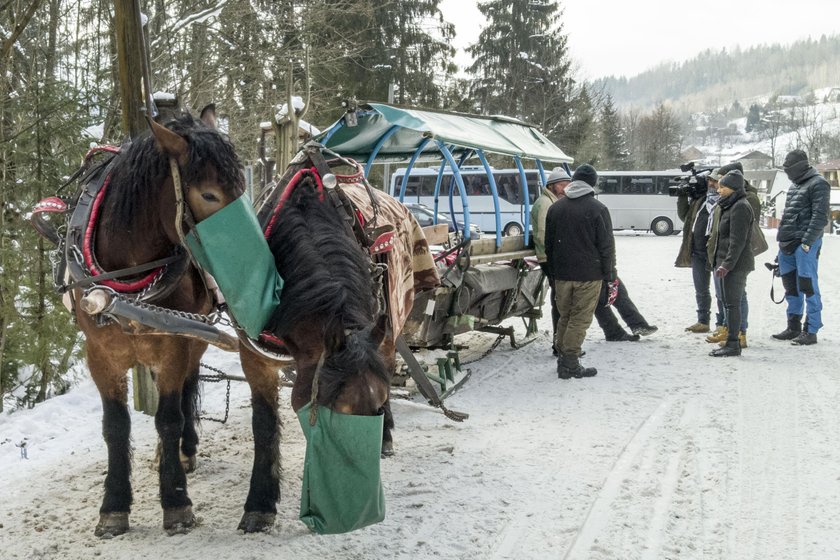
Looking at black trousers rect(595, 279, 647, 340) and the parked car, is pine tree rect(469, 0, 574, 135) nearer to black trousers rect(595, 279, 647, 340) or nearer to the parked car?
the parked car

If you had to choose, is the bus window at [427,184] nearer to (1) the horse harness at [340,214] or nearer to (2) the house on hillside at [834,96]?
(1) the horse harness at [340,214]

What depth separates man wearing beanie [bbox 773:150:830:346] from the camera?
24.5 feet

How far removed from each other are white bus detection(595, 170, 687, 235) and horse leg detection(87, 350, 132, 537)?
1168 inches

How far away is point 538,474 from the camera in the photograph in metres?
4.23

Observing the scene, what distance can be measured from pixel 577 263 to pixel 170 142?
4379 mm

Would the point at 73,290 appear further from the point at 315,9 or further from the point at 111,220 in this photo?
the point at 315,9

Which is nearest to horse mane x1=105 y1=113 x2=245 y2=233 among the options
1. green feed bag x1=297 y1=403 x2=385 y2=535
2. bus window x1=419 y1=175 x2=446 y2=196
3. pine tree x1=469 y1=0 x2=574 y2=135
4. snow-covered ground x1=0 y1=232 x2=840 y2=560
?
green feed bag x1=297 y1=403 x2=385 y2=535

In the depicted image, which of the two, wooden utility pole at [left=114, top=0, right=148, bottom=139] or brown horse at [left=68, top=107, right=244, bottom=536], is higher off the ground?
wooden utility pole at [left=114, top=0, right=148, bottom=139]


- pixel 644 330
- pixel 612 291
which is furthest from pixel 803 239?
pixel 612 291

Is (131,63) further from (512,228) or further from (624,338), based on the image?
(512,228)

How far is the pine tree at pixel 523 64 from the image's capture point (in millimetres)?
29734

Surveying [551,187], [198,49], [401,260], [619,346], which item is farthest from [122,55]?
[198,49]

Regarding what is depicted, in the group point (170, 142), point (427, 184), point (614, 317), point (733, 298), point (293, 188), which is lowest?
point (614, 317)

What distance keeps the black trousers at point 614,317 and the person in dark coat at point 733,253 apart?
1.18m
